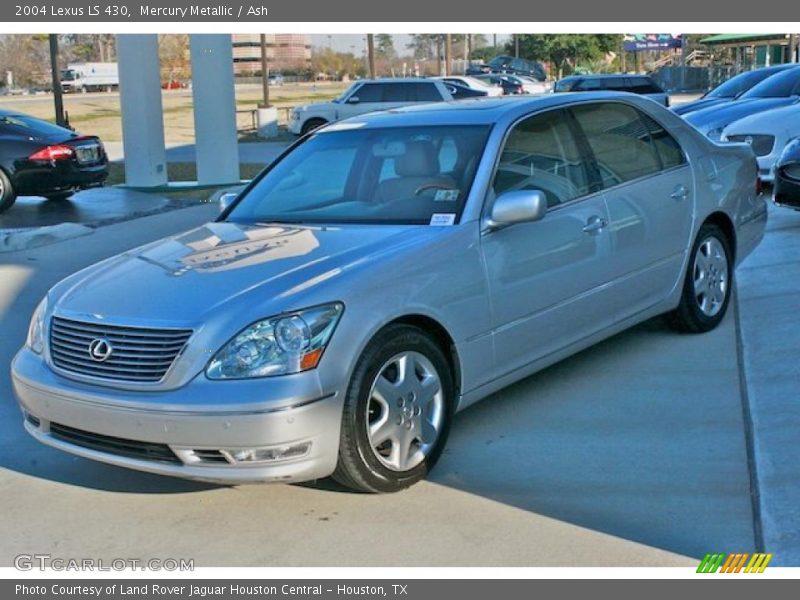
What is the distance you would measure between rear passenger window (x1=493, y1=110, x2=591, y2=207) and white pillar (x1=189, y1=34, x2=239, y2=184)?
11298 millimetres

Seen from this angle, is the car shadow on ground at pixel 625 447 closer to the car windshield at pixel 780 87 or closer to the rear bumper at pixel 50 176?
the rear bumper at pixel 50 176

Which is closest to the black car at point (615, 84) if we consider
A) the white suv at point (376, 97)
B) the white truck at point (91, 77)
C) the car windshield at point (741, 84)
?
the white suv at point (376, 97)

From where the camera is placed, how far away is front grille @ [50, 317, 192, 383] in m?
4.15

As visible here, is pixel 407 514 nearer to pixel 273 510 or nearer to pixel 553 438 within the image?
pixel 273 510

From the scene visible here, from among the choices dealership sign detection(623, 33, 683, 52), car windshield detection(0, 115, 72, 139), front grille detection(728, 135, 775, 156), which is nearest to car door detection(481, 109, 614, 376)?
front grille detection(728, 135, 775, 156)

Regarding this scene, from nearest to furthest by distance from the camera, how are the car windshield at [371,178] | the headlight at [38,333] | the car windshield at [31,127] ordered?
the headlight at [38,333] < the car windshield at [371,178] < the car windshield at [31,127]

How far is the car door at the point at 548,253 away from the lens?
5012mm

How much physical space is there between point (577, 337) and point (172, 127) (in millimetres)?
31447

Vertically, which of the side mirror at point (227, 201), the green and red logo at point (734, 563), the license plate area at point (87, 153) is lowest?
the green and red logo at point (734, 563)

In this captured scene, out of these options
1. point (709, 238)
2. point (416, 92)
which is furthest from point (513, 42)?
point (709, 238)

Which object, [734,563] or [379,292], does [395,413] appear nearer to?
[379,292]

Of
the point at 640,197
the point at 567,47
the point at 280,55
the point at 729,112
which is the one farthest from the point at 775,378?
the point at 280,55

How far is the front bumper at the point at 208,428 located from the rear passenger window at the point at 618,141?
2540mm

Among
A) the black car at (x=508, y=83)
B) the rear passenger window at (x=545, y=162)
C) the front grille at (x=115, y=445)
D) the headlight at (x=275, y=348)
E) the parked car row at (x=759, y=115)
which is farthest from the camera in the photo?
the black car at (x=508, y=83)
